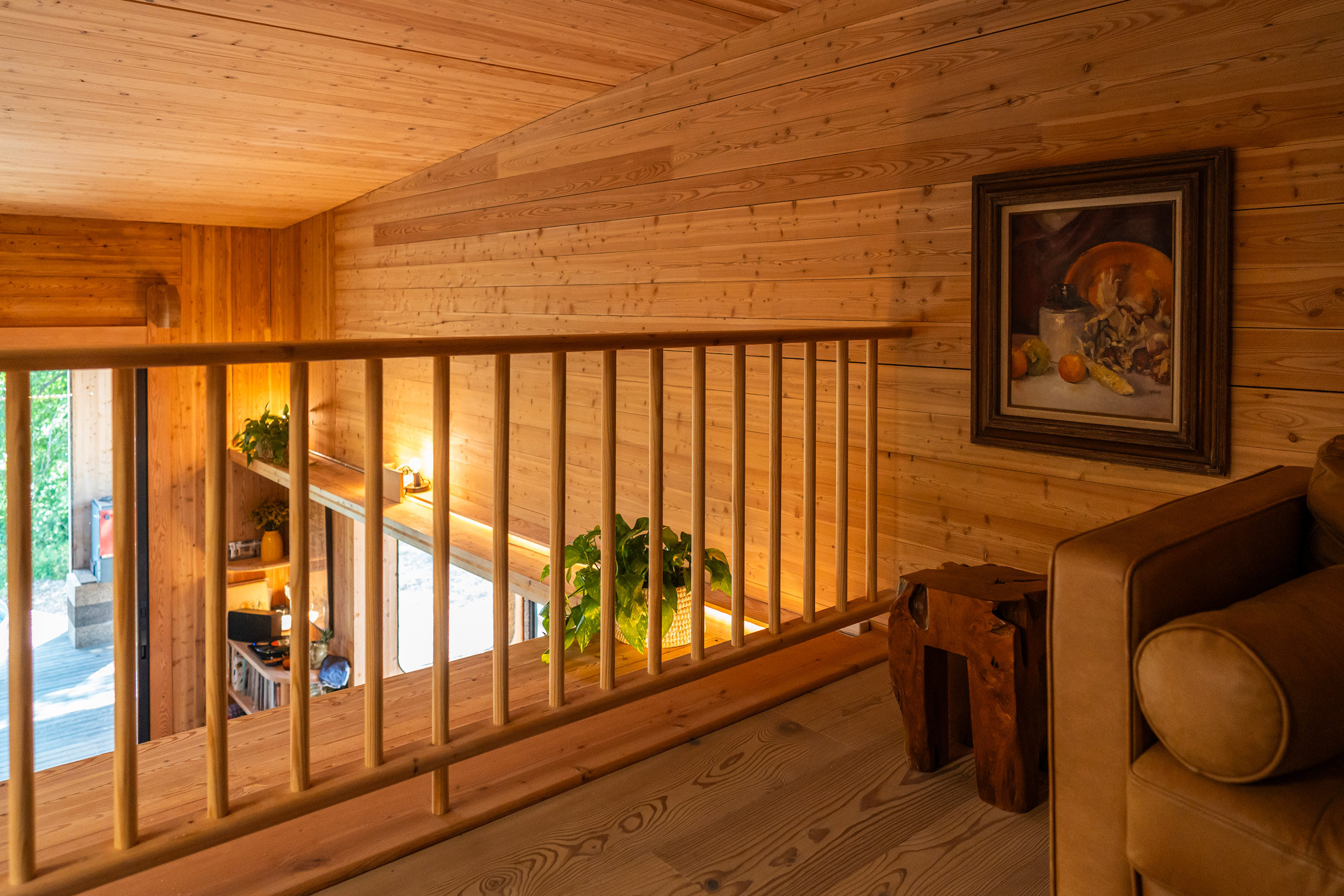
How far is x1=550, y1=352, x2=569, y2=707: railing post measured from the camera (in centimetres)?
207

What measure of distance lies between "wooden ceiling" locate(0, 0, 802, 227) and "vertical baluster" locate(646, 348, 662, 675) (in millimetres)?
1767

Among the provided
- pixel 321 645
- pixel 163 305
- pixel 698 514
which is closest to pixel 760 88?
pixel 698 514

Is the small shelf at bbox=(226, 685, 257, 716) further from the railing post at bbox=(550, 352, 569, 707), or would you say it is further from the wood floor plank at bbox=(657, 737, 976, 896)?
the wood floor plank at bbox=(657, 737, 976, 896)

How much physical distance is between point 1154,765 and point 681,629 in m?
2.10

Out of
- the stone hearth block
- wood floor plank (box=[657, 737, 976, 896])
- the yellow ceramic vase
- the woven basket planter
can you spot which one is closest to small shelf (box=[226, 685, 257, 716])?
the yellow ceramic vase

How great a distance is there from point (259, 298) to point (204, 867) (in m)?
6.41

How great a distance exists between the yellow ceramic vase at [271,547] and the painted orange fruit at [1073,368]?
678 centimetres

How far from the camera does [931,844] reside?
1.91 meters

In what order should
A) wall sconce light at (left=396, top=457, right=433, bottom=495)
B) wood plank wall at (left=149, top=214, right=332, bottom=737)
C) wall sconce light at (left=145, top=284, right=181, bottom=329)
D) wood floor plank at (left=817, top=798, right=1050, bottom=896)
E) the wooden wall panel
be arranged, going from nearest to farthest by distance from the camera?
wood floor plank at (left=817, top=798, right=1050, bottom=896)
wall sconce light at (left=396, top=457, right=433, bottom=495)
the wooden wall panel
wall sconce light at (left=145, top=284, right=181, bottom=329)
wood plank wall at (left=149, top=214, right=332, bottom=737)

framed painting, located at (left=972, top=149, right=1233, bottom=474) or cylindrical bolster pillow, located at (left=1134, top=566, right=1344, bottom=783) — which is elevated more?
framed painting, located at (left=972, top=149, right=1233, bottom=474)

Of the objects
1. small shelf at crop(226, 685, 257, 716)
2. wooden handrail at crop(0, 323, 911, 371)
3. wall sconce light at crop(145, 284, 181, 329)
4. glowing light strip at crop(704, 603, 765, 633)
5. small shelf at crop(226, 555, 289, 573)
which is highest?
wall sconce light at crop(145, 284, 181, 329)

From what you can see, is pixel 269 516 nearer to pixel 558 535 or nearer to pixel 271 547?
pixel 271 547

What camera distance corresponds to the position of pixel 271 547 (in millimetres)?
7859

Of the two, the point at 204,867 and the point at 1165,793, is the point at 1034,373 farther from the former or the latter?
the point at 204,867
